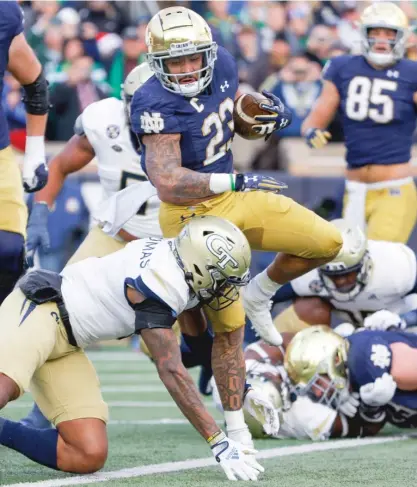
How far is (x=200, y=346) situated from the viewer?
549cm

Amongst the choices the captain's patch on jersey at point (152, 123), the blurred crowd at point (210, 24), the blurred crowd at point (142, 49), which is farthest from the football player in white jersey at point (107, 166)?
the blurred crowd at point (210, 24)

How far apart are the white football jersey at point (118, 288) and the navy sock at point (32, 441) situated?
34cm

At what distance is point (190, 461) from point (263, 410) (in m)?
0.33

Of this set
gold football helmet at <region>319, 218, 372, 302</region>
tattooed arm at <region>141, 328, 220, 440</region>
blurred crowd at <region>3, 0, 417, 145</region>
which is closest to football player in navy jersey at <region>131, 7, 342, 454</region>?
tattooed arm at <region>141, 328, 220, 440</region>

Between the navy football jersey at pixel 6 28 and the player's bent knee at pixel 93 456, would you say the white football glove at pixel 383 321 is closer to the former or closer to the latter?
the player's bent knee at pixel 93 456

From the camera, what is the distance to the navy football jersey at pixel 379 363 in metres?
5.10

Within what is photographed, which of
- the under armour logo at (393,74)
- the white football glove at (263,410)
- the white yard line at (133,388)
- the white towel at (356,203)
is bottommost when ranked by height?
the white yard line at (133,388)

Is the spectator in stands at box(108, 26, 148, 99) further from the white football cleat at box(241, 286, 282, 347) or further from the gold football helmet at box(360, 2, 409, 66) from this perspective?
the white football cleat at box(241, 286, 282, 347)

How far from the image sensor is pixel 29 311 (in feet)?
13.9

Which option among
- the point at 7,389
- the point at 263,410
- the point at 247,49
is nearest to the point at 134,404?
the point at 263,410

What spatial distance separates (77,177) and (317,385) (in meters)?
4.35

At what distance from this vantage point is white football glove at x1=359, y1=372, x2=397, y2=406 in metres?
5.07

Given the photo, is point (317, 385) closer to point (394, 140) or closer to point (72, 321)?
point (72, 321)

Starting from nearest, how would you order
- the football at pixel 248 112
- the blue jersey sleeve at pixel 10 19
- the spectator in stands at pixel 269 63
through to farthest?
the football at pixel 248 112
the blue jersey sleeve at pixel 10 19
the spectator in stands at pixel 269 63
